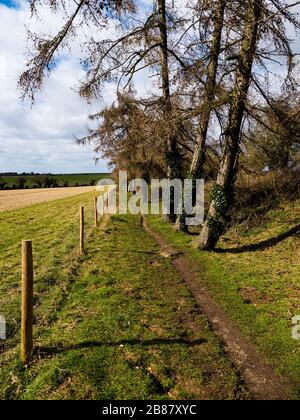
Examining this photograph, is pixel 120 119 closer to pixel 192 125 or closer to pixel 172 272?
pixel 192 125

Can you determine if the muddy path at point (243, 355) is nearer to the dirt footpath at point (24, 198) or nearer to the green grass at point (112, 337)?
the green grass at point (112, 337)

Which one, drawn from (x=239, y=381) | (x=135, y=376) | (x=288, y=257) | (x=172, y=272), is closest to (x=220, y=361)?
(x=239, y=381)

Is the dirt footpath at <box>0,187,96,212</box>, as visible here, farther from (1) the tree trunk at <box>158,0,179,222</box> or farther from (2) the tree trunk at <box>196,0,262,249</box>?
(2) the tree trunk at <box>196,0,262,249</box>

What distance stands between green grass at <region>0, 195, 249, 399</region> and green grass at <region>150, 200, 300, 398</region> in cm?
93

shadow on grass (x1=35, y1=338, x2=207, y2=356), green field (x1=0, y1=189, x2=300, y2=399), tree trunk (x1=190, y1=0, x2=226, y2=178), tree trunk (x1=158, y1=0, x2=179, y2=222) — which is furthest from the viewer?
tree trunk (x1=158, y1=0, x2=179, y2=222)

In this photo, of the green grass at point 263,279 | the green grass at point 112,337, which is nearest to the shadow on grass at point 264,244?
the green grass at point 263,279

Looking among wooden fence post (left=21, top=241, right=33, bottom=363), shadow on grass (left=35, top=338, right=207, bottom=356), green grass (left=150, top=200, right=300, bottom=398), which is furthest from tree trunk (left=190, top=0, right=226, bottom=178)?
wooden fence post (left=21, top=241, right=33, bottom=363)

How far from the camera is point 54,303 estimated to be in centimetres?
877

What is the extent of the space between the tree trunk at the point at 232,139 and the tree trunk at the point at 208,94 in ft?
2.79

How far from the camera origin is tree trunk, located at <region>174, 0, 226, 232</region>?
12383 millimetres

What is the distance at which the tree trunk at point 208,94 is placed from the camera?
12.4 m

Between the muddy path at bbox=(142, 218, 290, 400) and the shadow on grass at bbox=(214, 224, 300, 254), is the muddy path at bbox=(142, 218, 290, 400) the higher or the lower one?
the lower one
